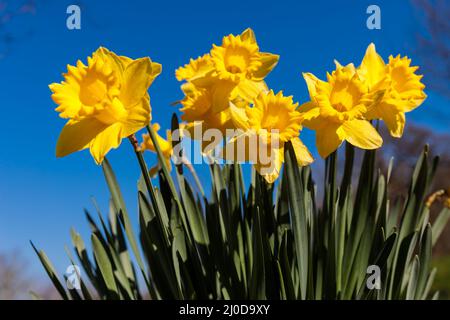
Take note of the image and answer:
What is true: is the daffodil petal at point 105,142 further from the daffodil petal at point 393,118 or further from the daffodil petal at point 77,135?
the daffodil petal at point 393,118

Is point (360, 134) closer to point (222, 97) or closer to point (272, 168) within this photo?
point (272, 168)

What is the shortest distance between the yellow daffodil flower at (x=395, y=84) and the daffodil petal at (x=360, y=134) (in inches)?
4.0

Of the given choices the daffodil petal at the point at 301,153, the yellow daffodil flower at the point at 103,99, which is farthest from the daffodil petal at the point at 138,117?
the daffodil petal at the point at 301,153

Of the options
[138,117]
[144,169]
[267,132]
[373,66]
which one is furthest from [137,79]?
[373,66]

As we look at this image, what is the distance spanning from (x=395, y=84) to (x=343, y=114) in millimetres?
259

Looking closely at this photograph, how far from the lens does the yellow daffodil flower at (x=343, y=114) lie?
97 centimetres

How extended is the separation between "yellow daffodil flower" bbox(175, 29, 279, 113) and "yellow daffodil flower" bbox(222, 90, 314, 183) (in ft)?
0.33

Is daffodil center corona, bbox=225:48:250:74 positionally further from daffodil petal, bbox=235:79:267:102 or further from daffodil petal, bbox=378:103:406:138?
daffodil petal, bbox=378:103:406:138

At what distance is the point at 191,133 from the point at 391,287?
0.71 metres

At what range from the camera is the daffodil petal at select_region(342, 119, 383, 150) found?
38.7 inches

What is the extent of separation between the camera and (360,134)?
986 mm

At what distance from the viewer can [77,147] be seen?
36.4 inches
